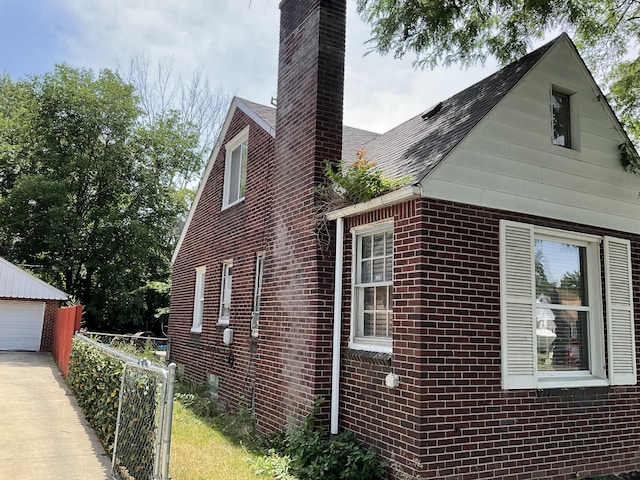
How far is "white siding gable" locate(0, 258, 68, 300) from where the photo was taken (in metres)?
21.8

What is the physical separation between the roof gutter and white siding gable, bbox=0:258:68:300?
20.3 metres

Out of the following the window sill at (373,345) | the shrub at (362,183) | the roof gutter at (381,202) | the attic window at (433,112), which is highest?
the attic window at (433,112)

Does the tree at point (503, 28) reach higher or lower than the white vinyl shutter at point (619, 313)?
higher

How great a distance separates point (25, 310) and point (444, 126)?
73.2 ft

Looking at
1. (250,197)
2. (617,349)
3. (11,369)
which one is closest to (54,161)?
(11,369)

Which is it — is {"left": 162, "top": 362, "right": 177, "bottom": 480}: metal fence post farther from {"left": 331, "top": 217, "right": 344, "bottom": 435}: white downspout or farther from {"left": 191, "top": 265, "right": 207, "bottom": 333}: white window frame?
{"left": 191, "top": 265, "right": 207, "bottom": 333}: white window frame

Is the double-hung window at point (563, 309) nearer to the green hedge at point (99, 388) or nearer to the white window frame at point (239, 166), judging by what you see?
the green hedge at point (99, 388)

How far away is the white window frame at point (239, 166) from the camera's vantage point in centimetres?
1123

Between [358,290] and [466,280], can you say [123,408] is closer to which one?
[358,290]

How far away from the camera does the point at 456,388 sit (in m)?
5.38

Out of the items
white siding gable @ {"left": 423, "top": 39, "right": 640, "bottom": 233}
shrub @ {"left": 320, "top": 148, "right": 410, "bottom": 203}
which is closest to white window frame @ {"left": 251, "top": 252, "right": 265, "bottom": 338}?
shrub @ {"left": 320, "top": 148, "right": 410, "bottom": 203}

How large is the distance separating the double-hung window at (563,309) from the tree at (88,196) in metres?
26.1

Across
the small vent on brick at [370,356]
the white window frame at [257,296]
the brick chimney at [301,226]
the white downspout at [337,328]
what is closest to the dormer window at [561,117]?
the brick chimney at [301,226]

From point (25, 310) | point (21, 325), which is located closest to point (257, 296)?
point (25, 310)
